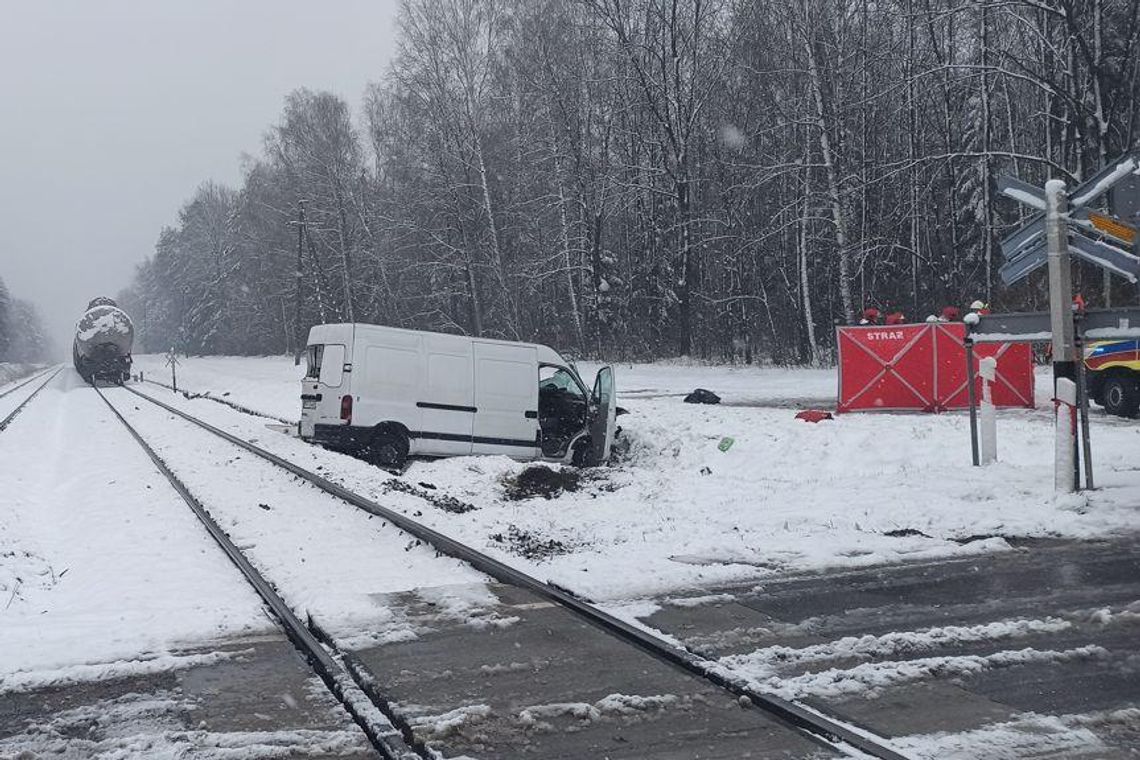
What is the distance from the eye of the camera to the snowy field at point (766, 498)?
7.54m

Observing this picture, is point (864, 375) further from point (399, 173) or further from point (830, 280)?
point (399, 173)

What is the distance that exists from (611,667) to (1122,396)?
13.4m

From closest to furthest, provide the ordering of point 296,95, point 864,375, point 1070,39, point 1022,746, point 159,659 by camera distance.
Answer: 1. point 1022,746
2. point 159,659
3. point 864,375
4. point 1070,39
5. point 296,95

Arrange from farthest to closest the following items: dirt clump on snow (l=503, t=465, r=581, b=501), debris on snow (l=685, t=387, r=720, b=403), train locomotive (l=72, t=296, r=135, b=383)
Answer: train locomotive (l=72, t=296, r=135, b=383), debris on snow (l=685, t=387, r=720, b=403), dirt clump on snow (l=503, t=465, r=581, b=501)

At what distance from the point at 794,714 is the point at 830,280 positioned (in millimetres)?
30509

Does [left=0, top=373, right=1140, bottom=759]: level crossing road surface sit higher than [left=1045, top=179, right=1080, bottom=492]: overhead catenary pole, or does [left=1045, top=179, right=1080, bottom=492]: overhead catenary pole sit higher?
[left=1045, top=179, right=1080, bottom=492]: overhead catenary pole

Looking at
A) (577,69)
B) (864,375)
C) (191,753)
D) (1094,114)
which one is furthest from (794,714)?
(577,69)

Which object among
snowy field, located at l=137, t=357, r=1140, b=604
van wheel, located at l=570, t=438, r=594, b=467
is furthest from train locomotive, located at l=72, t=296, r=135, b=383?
van wheel, located at l=570, t=438, r=594, b=467

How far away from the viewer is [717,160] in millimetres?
34062

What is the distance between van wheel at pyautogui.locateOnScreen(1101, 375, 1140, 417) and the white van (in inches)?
323

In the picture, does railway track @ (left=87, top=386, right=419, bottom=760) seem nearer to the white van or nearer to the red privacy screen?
the white van

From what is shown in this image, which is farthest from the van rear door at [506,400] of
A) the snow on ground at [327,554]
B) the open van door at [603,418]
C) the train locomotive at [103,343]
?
the train locomotive at [103,343]

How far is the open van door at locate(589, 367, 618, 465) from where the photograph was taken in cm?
1460

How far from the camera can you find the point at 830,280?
1302 inches
